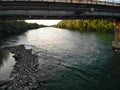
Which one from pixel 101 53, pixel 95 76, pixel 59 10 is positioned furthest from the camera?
pixel 101 53

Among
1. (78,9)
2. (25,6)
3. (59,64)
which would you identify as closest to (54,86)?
(59,64)

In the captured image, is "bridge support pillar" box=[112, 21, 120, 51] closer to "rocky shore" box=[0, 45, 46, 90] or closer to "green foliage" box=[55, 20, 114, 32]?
"rocky shore" box=[0, 45, 46, 90]

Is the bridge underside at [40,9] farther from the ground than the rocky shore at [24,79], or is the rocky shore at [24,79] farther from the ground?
the bridge underside at [40,9]

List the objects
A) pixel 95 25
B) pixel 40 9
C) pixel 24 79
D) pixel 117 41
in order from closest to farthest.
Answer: pixel 24 79 < pixel 40 9 < pixel 117 41 < pixel 95 25

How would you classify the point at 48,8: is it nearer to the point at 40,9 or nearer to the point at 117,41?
the point at 40,9

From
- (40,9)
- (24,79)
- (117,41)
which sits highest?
(40,9)

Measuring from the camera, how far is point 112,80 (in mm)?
26734

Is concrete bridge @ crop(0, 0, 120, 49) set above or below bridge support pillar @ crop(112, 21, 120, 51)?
above

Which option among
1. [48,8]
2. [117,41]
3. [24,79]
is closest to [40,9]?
[48,8]

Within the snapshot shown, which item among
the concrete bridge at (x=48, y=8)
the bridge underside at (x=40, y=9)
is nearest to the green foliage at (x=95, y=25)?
the concrete bridge at (x=48, y=8)

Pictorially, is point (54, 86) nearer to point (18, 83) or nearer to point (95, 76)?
point (18, 83)

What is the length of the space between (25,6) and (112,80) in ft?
55.8

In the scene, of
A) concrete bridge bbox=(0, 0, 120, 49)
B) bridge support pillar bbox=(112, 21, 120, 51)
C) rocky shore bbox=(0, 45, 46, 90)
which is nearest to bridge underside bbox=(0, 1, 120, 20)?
concrete bridge bbox=(0, 0, 120, 49)

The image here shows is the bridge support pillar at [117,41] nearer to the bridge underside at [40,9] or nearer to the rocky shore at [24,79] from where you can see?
Result: the bridge underside at [40,9]
